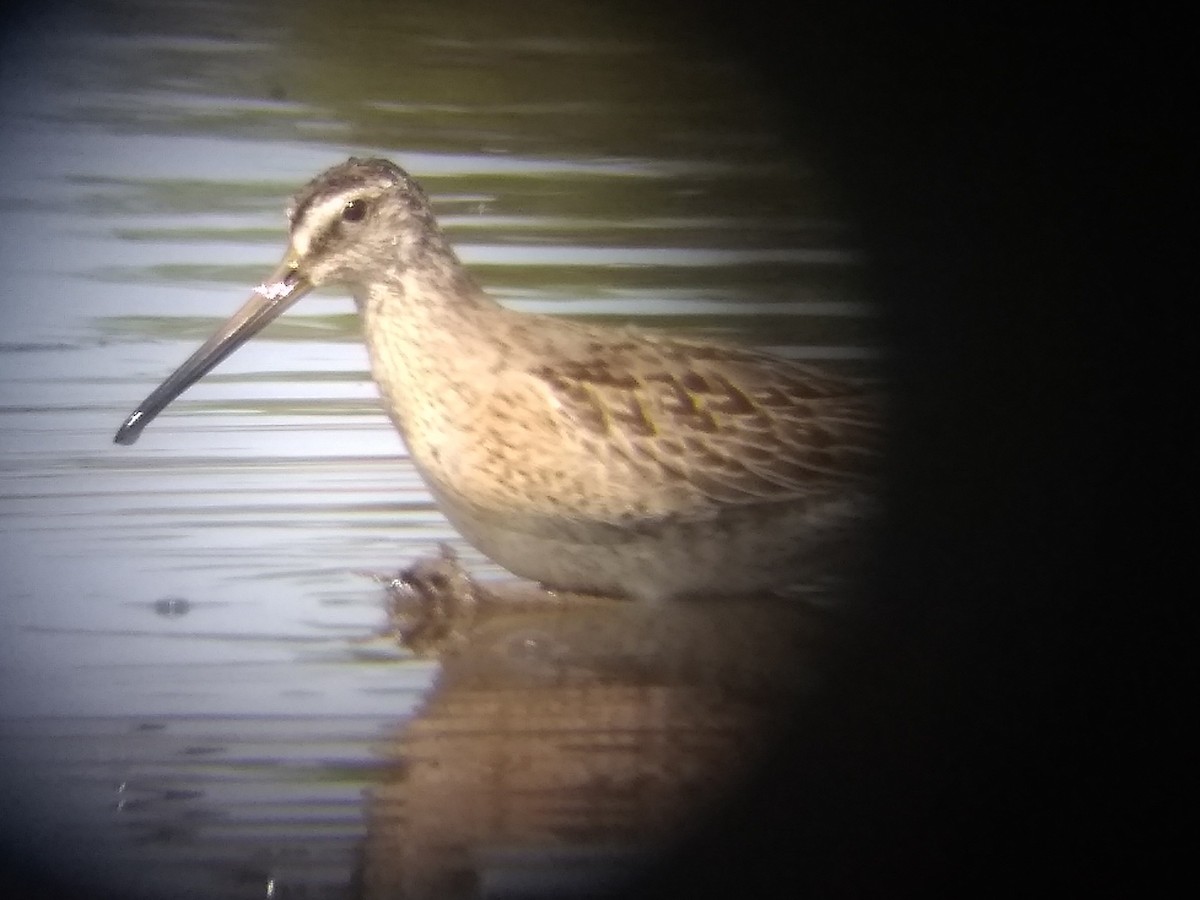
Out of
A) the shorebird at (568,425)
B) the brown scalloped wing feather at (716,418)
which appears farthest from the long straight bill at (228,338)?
the brown scalloped wing feather at (716,418)

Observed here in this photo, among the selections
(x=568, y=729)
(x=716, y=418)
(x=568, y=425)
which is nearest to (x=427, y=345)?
(x=568, y=425)

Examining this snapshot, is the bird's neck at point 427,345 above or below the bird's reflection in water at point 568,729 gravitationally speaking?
above

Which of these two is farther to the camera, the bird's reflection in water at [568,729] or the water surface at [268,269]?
the water surface at [268,269]

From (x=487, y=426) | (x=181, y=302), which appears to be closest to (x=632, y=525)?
(x=487, y=426)

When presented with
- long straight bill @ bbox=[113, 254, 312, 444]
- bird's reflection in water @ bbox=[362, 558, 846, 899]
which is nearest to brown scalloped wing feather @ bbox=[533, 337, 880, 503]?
bird's reflection in water @ bbox=[362, 558, 846, 899]

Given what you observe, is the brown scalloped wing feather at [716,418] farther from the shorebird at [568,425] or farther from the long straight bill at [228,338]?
the long straight bill at [228,338]

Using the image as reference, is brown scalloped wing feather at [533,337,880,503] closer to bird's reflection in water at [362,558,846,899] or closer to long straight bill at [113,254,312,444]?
bird's reflection in water at [362,558,846,899]

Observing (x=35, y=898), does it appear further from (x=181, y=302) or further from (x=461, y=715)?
Answer: (x=181, y=302)

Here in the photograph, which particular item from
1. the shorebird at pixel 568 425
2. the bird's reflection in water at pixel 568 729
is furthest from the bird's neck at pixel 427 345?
the bird's reflection in water at pixel 568 729
